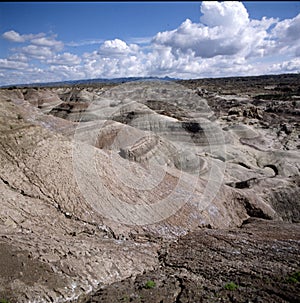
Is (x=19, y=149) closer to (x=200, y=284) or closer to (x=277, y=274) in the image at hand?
(x=200, y=284)

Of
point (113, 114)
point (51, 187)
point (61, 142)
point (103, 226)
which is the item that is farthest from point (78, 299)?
point (113, 114)

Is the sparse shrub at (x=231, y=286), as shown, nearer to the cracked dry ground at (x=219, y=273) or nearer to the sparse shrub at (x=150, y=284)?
the cracked dry ground at (x=219, y=273)

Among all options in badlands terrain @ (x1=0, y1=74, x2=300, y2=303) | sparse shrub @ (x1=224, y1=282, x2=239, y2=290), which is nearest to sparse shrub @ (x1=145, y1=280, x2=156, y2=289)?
badlands terrain @ (x1=0, y1=74, x2=300, y2=303)

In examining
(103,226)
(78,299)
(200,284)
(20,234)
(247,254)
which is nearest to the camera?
(78,299)

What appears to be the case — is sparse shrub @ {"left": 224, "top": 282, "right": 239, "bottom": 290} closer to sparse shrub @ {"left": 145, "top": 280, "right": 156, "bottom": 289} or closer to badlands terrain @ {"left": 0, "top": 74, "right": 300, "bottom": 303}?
badlands terrain @ {"left": 0, "top": 74, "right": 300, "bottom": 303}

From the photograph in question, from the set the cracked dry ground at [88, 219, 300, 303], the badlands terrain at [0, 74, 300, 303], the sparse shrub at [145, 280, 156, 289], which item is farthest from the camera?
the sparse shrub at [145, 280, 156, 289]

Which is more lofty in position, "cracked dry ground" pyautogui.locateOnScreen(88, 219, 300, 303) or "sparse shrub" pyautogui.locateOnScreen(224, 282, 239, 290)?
"sparse shrub" pyautogui.locateOnScreen(224, 282, 239, 290)

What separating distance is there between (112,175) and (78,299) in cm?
631

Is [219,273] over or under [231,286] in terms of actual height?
under

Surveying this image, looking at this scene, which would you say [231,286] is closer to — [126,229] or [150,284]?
[150,284]

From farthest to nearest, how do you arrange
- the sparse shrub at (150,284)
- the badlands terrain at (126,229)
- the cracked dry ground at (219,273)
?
the sparse shrub at (150,284)
the badlands terrain at (126,229)
the cracked dry ground at (219,273)

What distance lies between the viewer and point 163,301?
7.29 meters

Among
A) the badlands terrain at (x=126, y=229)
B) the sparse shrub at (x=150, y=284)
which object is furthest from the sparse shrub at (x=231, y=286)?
the sparse shrub at (x=150, y=284)

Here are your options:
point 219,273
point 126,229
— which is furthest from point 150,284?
point 126,229
